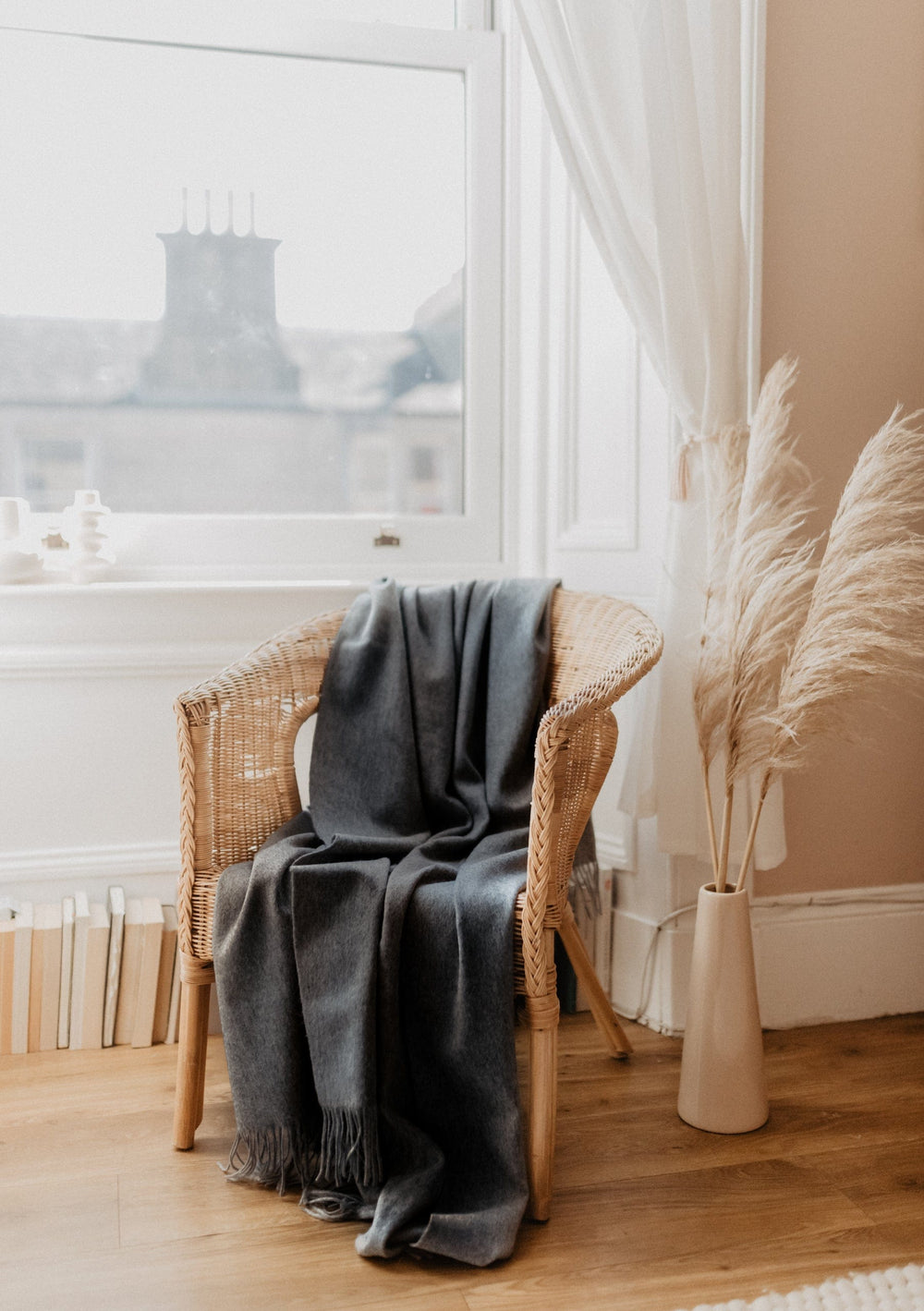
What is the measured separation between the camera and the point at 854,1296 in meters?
1.42

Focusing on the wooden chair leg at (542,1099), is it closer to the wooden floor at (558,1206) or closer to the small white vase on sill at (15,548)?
the wooden floor at (558,1206)

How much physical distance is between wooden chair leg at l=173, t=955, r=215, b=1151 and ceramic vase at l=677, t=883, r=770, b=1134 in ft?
2.52

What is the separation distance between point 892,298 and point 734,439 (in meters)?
0.51

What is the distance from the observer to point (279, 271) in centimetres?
250

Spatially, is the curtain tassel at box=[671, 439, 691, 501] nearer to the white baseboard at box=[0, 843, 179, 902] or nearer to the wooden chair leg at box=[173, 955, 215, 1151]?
the wooden chair leg at box=[173, 955, 215, 1151]

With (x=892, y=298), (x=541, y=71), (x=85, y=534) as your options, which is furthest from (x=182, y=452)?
(x=892, y=298)

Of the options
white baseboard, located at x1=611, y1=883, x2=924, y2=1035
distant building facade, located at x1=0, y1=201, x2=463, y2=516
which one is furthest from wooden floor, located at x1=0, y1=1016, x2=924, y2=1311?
distant building facade, located at x1=0, y1=201, x2=463, y2=516

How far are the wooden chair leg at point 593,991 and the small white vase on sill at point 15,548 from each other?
1.24 meters

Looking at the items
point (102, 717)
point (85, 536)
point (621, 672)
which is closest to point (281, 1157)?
point (621, 672)

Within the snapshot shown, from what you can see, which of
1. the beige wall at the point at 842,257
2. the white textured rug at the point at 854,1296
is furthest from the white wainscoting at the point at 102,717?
the white textured rug at the point at 854,1296

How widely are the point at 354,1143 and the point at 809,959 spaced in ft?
3.51

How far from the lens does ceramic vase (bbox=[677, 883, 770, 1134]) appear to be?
184 cm

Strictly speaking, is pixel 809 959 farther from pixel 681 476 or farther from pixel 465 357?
pixel 465 357

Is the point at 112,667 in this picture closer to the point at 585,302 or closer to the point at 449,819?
the point at 449,819
